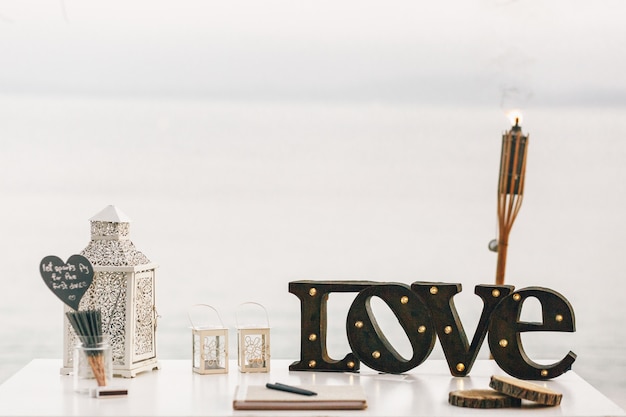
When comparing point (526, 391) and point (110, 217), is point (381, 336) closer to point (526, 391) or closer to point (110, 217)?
point (526, 391)

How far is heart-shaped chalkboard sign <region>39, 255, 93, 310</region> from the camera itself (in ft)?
5.67

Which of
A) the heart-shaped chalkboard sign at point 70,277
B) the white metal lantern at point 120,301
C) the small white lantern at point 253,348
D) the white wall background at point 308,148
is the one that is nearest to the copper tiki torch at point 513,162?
the small white lantern at point 253,348

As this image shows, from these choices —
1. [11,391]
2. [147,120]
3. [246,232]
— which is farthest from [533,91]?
[11,391]

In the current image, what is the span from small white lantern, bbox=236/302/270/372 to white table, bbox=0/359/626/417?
25 mm

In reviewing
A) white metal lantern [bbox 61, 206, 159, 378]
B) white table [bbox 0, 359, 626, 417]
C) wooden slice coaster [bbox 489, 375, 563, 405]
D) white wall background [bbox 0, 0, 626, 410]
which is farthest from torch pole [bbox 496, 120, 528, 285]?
white wall background [bbox 0, 0, 626, 410]

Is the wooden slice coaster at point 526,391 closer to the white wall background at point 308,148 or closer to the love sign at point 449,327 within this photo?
the love sign at point 449,327

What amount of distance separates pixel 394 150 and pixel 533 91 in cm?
65

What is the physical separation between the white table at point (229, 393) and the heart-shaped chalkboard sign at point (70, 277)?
0.58 ft

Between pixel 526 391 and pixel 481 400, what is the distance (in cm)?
8

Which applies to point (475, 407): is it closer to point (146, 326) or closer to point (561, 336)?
point (146, 326)

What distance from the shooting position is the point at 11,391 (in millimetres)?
1647

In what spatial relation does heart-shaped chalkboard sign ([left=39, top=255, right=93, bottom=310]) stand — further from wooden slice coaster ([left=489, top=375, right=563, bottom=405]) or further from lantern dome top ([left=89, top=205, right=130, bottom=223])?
wooden slice coaster ([left=489, top=375, right=563, bottom=405])

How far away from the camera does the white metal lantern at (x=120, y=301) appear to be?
5.84ft

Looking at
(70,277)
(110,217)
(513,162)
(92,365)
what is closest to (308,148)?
(513,162)
